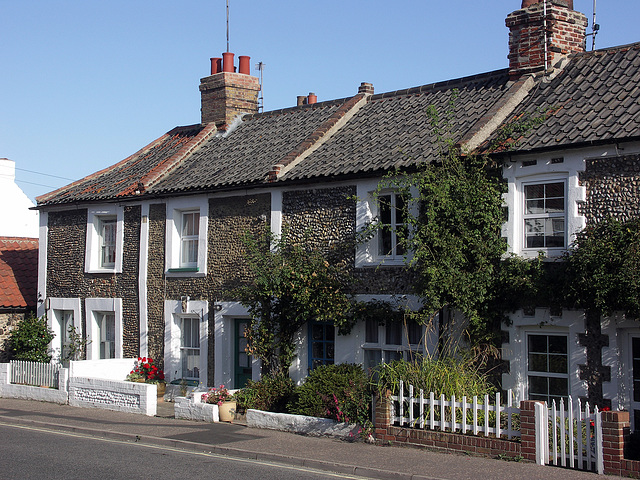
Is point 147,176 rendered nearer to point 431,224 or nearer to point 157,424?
point 157,424

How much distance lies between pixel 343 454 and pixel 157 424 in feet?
16.6

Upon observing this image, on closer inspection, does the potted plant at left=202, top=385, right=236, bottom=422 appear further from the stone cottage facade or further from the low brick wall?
the low brick wall

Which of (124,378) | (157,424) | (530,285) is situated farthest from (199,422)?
(530,285)

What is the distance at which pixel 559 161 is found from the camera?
13.7 meters

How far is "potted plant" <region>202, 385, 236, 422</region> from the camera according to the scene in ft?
52.1

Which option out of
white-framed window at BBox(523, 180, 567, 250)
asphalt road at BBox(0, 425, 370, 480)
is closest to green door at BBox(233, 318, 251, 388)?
asphalt road at BBox(0, 425, 370, 480)

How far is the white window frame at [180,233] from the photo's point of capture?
63.3ft

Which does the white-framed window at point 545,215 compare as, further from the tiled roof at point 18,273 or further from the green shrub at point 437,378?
the tiled roof at point 18,273

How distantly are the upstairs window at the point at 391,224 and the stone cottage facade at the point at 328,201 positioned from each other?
0.05 m

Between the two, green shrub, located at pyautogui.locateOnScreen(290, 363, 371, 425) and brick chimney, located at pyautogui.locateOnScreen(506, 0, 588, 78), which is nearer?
green shrub, located at pyautogui.locateOnScreen(290, 363, 371, 425)

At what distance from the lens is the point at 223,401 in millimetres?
16078

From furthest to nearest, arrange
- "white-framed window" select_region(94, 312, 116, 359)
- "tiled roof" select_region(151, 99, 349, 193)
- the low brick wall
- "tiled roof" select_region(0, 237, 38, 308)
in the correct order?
"tiled roof" select_region(0, 237, 38, 308) → "white-framed window" select_region(94, 312, 116, 359) → "tiled roof" select_region(151, 99, 349, 193) → the low brick wall

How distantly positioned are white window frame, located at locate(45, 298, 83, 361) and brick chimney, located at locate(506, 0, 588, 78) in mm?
13416

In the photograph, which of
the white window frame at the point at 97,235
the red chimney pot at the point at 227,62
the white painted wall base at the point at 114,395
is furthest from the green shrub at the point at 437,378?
the red chimney pot at the point at 227,62
